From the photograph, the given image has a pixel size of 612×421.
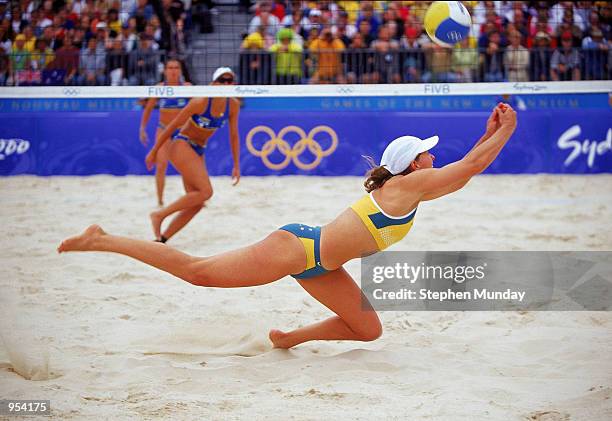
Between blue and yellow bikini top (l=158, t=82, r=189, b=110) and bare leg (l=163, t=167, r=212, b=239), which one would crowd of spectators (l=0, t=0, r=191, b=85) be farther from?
bare leg (l=163, t=167, r=212, b=239)

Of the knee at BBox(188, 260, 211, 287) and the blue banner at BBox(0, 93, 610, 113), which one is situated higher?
the blue banner at BBox(0, 93, 610, 113)

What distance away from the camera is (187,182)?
737 cm

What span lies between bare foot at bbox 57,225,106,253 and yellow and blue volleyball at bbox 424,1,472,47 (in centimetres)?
304

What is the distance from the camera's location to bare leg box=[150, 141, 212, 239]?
24.0 ft

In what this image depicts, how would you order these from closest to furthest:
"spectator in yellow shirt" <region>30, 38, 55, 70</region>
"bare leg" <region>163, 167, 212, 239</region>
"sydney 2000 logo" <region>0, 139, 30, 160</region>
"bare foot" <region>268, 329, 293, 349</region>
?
"bare foot" <region>268, 329, 293, 349</region>, "bare leg" <region>163, 167, 212, 239</region>, "spectator in yellow shirt" <region>30, 38, 55, 70</region>, "sydney 2000 logo" <region>0, 139, 30, 160</region>

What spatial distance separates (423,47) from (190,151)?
458 cm

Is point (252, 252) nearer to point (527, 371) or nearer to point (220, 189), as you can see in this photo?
point (527, 371)

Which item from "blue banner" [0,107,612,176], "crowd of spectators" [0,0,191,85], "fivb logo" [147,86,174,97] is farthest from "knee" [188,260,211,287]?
"blue banner" [0,107,612,176]

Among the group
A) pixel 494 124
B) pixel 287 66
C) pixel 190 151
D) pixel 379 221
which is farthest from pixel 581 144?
pixel 379 221

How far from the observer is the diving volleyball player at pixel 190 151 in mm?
7289

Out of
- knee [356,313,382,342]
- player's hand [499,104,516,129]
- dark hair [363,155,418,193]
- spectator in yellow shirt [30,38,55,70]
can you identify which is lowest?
knee [356,313,382,342]

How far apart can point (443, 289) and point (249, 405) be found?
8.44ft

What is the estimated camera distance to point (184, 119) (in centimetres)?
725

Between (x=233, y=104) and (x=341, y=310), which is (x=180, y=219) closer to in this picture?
(x=233, y=104)
